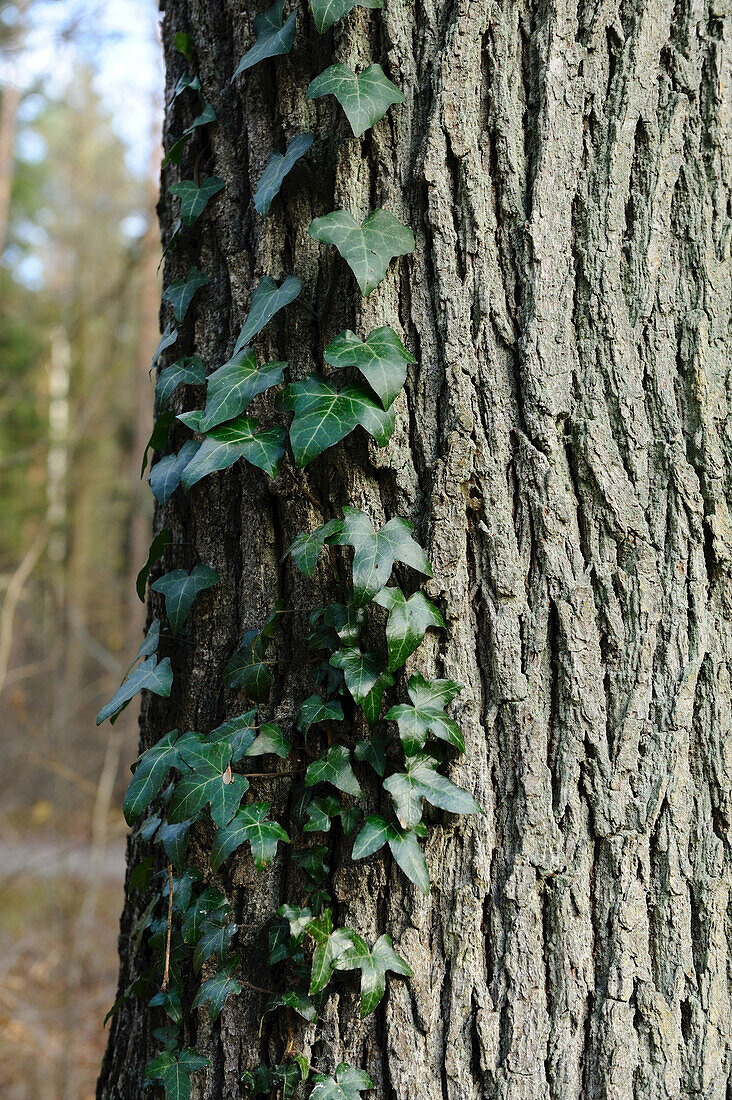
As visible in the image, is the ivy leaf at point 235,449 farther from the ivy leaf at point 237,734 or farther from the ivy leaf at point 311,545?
the ivy leaf at point 237,734

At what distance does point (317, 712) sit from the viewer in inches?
44.6

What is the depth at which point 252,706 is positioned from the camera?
3.99 feet

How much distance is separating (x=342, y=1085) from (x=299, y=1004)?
0.12 m

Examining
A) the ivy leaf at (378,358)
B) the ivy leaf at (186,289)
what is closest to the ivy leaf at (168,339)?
the ivy leaf at (186,289)

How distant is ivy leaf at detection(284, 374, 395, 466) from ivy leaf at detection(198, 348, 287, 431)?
0.26 ft

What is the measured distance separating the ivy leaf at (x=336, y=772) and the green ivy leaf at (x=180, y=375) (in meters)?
0.68

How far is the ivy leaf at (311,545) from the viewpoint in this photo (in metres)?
1.11

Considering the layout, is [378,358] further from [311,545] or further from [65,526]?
[65,526]

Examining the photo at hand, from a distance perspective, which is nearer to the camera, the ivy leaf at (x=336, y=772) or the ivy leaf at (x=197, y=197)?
the ivy leaf at (x=336, y=772)

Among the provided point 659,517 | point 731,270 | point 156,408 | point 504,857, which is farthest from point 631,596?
point 156,408

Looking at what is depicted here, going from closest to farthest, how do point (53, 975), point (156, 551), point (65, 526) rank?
point (156, 551)
point (53, 975)
point (65, 526)

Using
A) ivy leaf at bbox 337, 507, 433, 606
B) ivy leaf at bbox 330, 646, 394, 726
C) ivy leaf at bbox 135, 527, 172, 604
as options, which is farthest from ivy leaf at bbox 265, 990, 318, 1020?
ivy leaf at bbox 135, 527, 172, 604

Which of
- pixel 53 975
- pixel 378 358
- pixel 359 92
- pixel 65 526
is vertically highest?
pixel 65 526

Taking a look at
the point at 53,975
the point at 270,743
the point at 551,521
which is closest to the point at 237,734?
the point at 270,743
